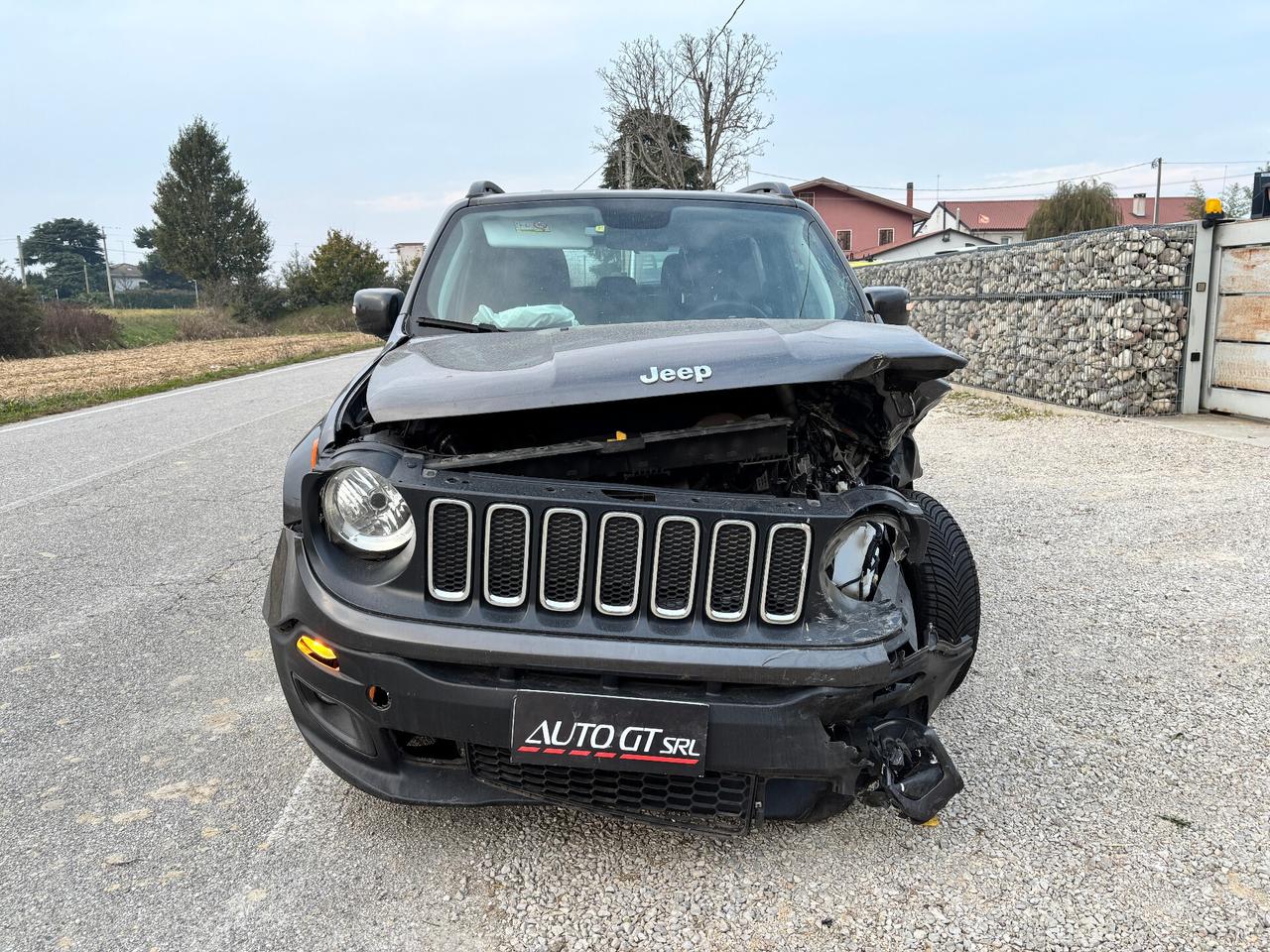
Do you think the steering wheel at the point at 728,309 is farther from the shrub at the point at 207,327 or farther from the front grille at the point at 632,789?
the shrub at the point at 207,327

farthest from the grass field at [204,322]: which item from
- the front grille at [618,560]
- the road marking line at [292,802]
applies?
the front grille at [618,560]

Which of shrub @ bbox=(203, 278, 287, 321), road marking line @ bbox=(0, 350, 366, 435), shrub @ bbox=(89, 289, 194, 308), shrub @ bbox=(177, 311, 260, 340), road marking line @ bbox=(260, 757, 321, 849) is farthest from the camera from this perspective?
shrub @ bbox=(89, 289, 194, 308)

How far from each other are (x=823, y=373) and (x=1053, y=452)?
23.3 feet

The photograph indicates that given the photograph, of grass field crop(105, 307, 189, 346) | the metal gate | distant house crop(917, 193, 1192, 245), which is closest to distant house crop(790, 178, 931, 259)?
distant house crop(917, 193, 1192, 245)

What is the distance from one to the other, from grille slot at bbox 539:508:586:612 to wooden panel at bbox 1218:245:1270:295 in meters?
9.68

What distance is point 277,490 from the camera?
A: 6.75 meters

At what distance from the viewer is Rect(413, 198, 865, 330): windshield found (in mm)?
3475

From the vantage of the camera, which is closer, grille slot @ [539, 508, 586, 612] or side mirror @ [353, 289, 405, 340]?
grille slot @ [539, 508, 586, 612]

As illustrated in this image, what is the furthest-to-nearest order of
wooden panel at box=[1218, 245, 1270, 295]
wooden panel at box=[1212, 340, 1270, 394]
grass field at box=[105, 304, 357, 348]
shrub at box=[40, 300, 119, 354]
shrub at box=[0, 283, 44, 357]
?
grass field at box=[105, 304, 357, 348], shrub at box=[40, 300, 119, 354], shrub at box=[0, 283, 44, 357], wooden panel at box=[1212, 340, 1270, 394], wooden panel at box=[1218, 245, 1270, 295]

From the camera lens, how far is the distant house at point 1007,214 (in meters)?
67.2

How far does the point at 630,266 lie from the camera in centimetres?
364

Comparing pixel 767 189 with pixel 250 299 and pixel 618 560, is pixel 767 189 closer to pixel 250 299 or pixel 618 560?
pixel 618 560

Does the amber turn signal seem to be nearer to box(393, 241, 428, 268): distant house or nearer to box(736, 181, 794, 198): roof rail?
box(736, 181, 794, 198): roof rail

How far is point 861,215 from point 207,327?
144 ft
